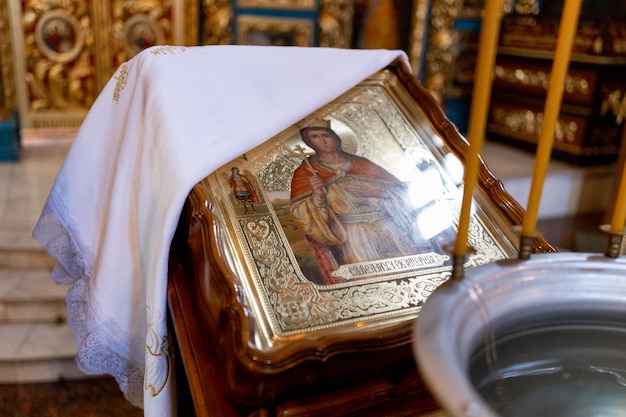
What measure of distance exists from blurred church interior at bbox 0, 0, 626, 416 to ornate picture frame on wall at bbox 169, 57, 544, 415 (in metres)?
2.43

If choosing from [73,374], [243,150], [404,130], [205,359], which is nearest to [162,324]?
[205,359]

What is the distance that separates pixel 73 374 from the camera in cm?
202

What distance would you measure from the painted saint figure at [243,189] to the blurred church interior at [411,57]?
242 cm

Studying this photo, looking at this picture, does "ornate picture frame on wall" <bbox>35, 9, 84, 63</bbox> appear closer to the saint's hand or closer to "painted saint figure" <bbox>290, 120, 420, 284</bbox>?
"painted saint figure" <bbox>290, 120, 420, 284</bbox>

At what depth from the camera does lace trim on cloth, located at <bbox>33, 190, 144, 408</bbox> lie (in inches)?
49.8

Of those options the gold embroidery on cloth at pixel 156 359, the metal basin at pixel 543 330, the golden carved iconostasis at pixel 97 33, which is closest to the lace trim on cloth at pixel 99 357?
the gold embroidery on cloth at pixel 156 359

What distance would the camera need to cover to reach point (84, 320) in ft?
4.36

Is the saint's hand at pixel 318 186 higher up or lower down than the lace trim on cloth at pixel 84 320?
higher up

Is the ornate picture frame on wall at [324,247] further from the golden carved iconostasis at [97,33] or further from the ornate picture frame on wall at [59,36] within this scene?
the ornate picture frame on wall at [59,36]

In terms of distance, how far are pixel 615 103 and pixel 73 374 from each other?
381 centimetres

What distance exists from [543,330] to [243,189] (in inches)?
24.2

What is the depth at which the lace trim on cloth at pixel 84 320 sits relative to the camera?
127cm

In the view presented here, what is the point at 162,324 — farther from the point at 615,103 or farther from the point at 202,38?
the point at 615,103

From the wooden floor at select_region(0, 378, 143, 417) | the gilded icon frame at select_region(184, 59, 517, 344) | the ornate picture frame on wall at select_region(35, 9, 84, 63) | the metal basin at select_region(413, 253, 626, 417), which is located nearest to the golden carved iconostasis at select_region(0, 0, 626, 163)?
the ornate picture frame on wall at select_region(35, 9, 84, 63)
